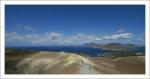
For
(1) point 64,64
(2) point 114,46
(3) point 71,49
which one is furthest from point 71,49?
(2) point 114,46

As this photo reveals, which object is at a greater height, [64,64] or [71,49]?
[71,49]

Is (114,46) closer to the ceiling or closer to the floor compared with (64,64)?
closer to the ceiling

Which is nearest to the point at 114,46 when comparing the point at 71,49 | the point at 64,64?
the point at 71,49

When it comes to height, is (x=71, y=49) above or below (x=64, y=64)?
above

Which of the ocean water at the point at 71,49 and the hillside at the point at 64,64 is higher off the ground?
the ocean water at the point at 71,49

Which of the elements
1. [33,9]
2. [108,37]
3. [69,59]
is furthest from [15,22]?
[108,37]

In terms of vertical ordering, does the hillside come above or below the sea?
below

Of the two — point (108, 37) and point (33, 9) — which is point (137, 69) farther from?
point (33, 9)

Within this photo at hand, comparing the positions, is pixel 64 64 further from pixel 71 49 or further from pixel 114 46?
pixel 114 46

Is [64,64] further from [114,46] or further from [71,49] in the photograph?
[114,46]

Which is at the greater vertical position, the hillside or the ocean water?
the ocean water

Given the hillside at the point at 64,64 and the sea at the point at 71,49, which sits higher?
the sea at the point at 71,49
